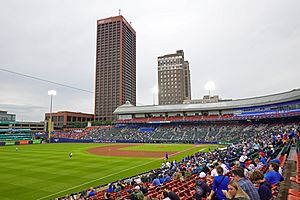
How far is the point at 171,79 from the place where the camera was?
151 metres

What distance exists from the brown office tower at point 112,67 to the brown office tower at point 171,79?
90.6 feet

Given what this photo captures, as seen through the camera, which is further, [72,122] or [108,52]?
[108,52]

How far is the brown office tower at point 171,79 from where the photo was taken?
148000 millimetres

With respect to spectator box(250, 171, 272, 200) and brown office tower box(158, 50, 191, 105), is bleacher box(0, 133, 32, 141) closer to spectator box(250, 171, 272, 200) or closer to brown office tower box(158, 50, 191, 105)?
brown office tower box(158, 50, 191, 105)

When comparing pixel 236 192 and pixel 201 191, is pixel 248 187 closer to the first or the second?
pixel 236 192

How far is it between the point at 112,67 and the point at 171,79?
46.3m

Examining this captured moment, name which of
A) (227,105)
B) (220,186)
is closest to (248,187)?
(220,186)

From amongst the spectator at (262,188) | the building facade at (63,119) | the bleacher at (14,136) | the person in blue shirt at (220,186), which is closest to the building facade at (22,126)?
the building facade at (63,119)

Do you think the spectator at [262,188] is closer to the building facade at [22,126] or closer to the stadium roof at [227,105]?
the stadium roof at [227,105]

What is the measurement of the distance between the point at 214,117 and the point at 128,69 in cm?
10906

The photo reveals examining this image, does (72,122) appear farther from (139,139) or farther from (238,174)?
(238,174)

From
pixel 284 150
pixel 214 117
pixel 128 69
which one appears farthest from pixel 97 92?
pixel 284 150

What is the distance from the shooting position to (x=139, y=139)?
66.8 meters

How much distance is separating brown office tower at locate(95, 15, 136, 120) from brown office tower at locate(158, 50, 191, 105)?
27622mm
